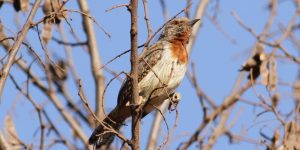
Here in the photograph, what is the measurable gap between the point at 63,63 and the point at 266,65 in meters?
3.51

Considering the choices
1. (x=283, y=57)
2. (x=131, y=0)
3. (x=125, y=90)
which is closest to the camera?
(x=131, y=0)

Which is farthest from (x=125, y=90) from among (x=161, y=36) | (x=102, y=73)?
(x=102, y=73)

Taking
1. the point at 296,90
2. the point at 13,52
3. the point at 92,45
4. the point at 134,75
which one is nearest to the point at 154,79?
the point at 296,90

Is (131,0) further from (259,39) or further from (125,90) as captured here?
(259,39)

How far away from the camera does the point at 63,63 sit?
8.68 metres

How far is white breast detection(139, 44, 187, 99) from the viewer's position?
588 centimetres

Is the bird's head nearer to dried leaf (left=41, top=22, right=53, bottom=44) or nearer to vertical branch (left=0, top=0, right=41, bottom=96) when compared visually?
dried leaf (left=41, top=22, right=53, bottom=44)

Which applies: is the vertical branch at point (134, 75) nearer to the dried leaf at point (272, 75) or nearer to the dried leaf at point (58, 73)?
the dried leaf at point (272, 75)

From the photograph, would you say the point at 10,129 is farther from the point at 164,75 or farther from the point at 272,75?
the point at 272,75

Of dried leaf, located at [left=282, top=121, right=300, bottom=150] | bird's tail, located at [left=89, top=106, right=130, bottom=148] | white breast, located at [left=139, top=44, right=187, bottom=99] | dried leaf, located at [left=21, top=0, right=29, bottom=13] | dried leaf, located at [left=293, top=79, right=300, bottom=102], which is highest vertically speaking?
dried leaf, located at [left=21, top=0, right=29, bottom=13]

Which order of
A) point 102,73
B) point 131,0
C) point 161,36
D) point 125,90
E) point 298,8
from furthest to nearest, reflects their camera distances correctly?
point 102,73 → point 298,8 → point 161,36 → point 125,90 → point 131,0

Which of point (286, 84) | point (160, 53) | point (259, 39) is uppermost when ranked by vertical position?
point (160, 53)

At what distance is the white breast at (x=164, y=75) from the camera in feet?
19.3

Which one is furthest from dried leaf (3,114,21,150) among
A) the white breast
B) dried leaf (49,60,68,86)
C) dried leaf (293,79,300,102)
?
dried leaf (293,79,300,102)
